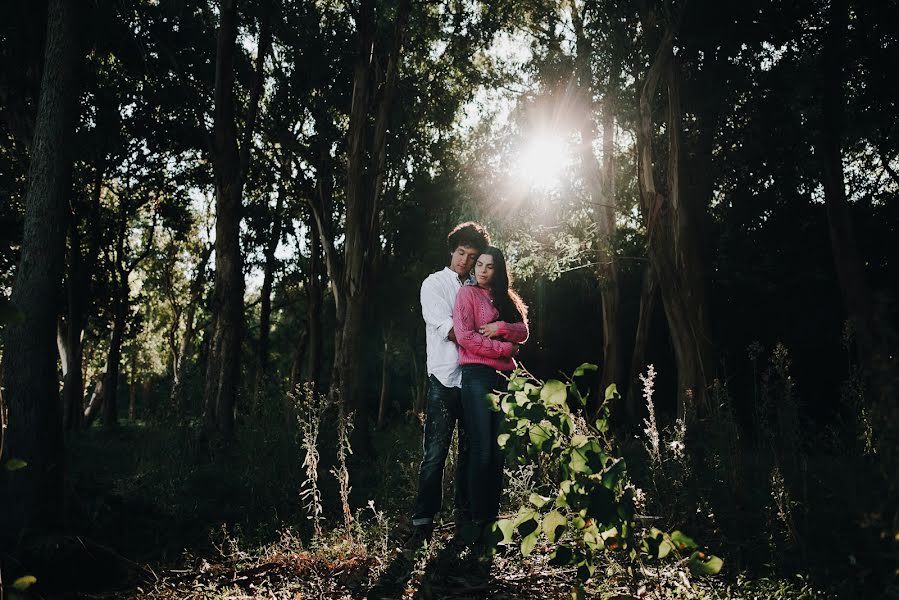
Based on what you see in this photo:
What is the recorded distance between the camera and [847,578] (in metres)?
3.03

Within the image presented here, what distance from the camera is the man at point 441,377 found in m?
4.28

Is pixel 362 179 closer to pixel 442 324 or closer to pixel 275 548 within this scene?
pixel 442 324

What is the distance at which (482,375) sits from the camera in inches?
165

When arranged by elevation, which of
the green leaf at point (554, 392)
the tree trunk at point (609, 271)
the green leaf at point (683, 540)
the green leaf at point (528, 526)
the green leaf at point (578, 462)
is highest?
the tree trunk at point (609, 271)

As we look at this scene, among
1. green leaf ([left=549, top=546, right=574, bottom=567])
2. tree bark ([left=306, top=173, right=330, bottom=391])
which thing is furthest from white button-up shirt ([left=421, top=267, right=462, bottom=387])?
tree bark ([left=306, top=173, right=330, bottom=391])

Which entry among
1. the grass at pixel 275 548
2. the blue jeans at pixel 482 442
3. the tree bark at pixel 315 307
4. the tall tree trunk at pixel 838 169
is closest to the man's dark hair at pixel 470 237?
the blue jeans at pixel 482 442

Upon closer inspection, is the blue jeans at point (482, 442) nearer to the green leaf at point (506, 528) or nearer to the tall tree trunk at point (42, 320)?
the green leaf at point (506, 528)

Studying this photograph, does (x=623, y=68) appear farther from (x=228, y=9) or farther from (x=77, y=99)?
(x=77, y=99)

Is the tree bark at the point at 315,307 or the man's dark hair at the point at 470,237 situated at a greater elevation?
the tree bark at the point at 315,307

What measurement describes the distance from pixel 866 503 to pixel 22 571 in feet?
14.5

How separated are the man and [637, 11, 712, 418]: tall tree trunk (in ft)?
13.9

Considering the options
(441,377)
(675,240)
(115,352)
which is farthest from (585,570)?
(115,352)

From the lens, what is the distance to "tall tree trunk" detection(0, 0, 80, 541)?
4.28m

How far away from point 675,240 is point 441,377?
4827mm
